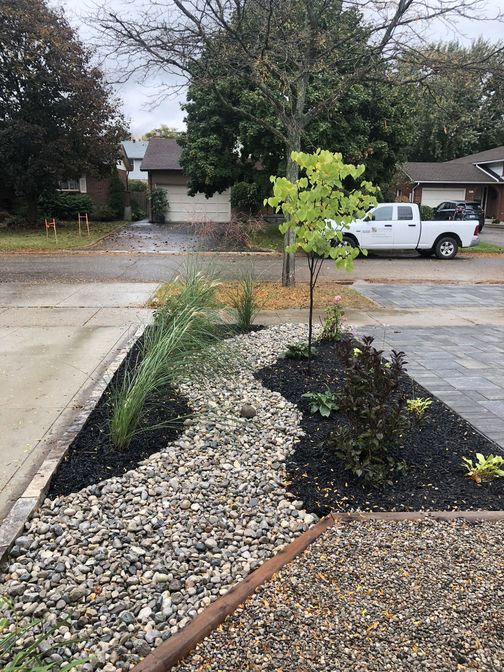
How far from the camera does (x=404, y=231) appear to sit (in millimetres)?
15586

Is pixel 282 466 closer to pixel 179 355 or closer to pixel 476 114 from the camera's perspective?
pixel 179 355

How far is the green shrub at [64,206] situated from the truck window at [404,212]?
17.1 metres

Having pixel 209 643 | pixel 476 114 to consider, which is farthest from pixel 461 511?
pixel 476 114

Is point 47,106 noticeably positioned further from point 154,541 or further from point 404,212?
point 154,541

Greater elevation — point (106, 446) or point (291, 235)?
point (291, 235)

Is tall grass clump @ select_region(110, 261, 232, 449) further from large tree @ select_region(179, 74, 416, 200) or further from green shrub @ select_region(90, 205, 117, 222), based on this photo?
green shrub @ select_region(90, 205, 117, 222)

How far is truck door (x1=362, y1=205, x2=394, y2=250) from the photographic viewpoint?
1545 cm

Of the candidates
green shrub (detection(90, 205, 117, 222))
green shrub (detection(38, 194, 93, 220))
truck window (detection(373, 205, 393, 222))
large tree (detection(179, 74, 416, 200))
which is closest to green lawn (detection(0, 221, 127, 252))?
green shrub (detection(38, 194, 93, 220))

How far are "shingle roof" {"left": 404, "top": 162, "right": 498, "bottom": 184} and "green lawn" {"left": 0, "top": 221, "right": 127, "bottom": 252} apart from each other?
19804 mm

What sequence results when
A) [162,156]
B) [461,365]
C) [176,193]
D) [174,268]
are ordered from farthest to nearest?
[162,156]
[176,193]
[174,268]
[461,365]

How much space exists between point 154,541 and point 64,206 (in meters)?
26.2

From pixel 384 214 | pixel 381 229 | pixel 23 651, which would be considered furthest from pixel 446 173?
pixel 23 651

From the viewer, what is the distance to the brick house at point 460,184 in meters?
33.3

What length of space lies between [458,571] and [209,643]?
3.75ft
